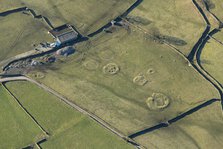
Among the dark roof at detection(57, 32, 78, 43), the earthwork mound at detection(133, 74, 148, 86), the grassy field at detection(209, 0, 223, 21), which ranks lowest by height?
the earthwork mound at detection(133, 74, 148, 86)

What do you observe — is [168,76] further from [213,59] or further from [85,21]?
[85,21]

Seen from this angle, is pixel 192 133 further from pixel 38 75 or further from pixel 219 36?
pixel 38 75

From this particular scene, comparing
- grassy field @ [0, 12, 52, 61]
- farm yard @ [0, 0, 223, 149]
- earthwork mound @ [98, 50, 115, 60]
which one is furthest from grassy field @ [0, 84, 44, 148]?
earthwork mound @ [98, 50, 115, 60]

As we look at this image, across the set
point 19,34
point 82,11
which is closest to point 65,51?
point 19,34

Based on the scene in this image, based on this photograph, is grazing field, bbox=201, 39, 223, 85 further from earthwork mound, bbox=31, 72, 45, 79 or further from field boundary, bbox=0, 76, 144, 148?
earthwork mound, bbox=31, 72, 45, 79

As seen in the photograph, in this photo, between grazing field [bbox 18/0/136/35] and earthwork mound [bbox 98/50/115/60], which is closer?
earthwork mound [bbox 98/50/115/60]
